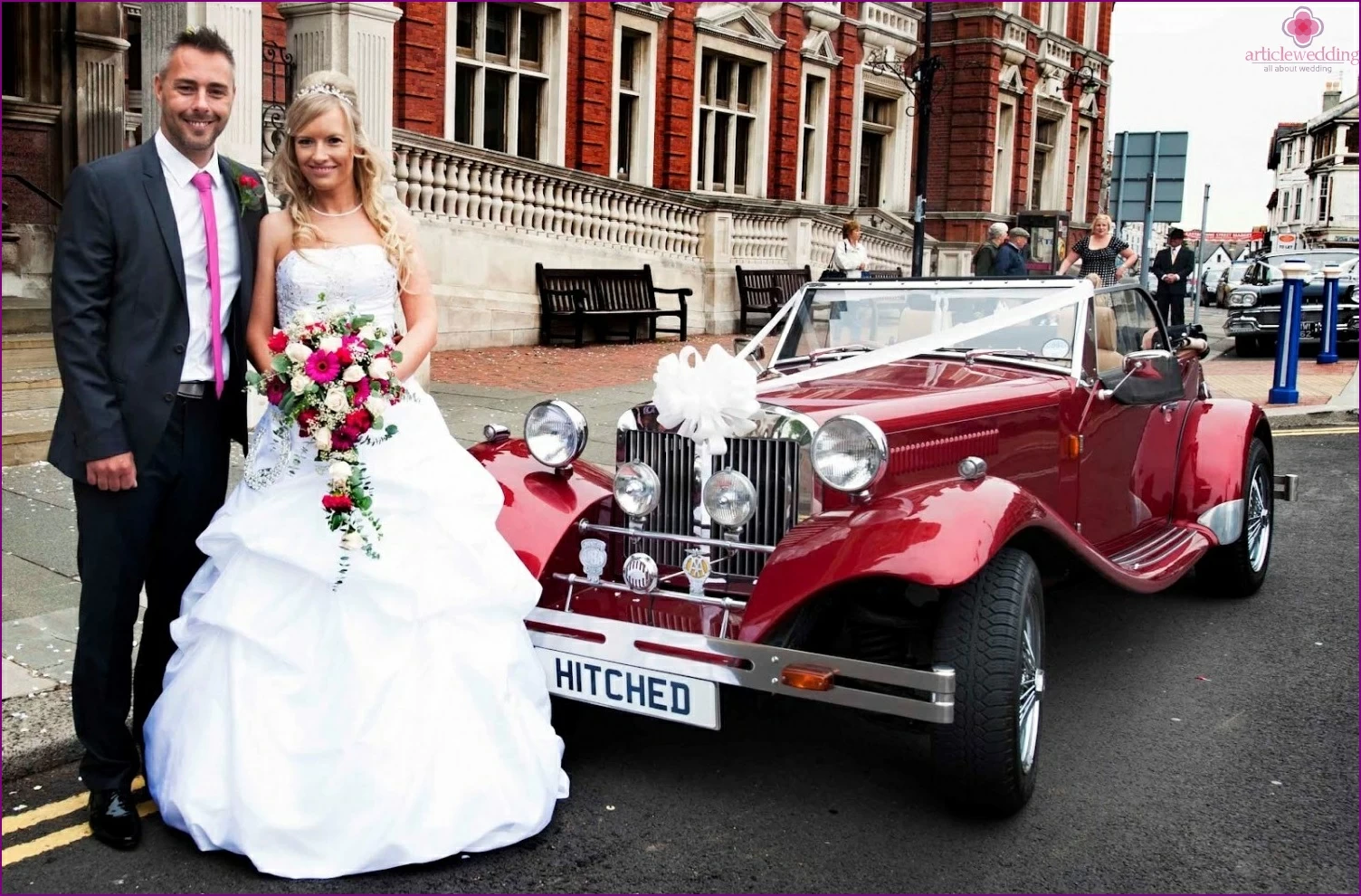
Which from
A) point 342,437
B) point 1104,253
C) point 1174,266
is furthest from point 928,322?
point 1174,266

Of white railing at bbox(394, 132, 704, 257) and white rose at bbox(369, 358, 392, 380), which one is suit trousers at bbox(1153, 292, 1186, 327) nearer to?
white railing at bbox(394, 132, 704, 257)

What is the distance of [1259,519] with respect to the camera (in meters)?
6.55

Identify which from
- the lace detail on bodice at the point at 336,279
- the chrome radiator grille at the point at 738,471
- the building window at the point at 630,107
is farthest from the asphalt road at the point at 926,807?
the building window at the point at 630,107

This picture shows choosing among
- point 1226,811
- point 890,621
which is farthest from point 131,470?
point 1226,811

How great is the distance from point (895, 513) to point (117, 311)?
230cm

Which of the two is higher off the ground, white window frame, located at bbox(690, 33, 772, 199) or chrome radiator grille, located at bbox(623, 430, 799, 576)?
white window frame, located at bbox(690, 33, 772, 199)

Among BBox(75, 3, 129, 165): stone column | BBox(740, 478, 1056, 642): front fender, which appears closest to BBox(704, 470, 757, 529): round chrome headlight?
BBox(740, 478, 1056, 642): front fender

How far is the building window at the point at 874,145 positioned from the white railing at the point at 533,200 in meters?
10.3

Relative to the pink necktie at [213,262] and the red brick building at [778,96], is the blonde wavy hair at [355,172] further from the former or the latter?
the red brick building at [778,96]

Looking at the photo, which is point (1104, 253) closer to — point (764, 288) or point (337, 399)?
point (764, 288)

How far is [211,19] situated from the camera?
8.53m

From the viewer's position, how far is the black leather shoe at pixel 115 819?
3502 mm

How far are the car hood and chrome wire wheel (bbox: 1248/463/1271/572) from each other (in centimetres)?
198

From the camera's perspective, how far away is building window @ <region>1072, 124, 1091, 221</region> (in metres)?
38.9
